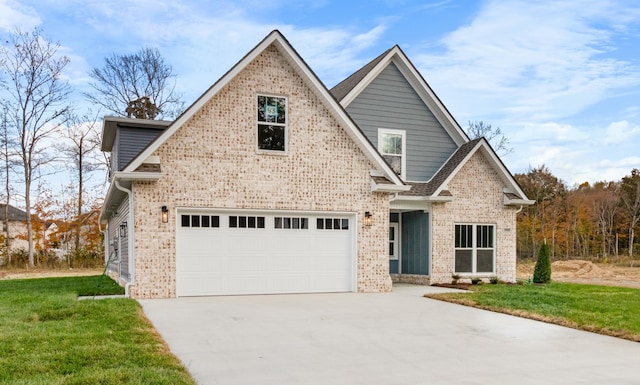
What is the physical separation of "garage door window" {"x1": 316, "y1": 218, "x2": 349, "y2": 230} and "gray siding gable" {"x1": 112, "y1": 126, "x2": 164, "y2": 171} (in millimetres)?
5563

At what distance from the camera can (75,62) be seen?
31.5 m

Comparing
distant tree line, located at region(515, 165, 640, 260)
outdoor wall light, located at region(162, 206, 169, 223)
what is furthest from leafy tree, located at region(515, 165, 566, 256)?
outdoor wall light, located at region(162, 206, 169, 223)

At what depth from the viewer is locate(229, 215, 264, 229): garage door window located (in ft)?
41.3

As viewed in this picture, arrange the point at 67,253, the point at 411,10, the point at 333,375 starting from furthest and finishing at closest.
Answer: the point at 67,253, the point at 411,10, the point at 333,375

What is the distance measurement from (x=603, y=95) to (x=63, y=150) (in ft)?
95.5

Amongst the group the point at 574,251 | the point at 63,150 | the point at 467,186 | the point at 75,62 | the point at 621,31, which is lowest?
the point at 574,251

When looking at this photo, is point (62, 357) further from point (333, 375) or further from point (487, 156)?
point (487, 156)

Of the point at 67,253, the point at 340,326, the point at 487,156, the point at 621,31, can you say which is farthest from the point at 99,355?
the point at 67,253

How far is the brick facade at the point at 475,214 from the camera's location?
16250 millimetres

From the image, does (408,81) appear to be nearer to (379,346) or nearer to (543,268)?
(543,268)

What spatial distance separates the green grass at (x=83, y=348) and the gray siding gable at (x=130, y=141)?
6590 millimetres

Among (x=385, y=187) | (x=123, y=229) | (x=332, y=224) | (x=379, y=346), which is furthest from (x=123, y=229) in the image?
(x=379, y=346)

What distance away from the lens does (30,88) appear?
30.4m

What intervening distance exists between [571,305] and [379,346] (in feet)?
19.8
